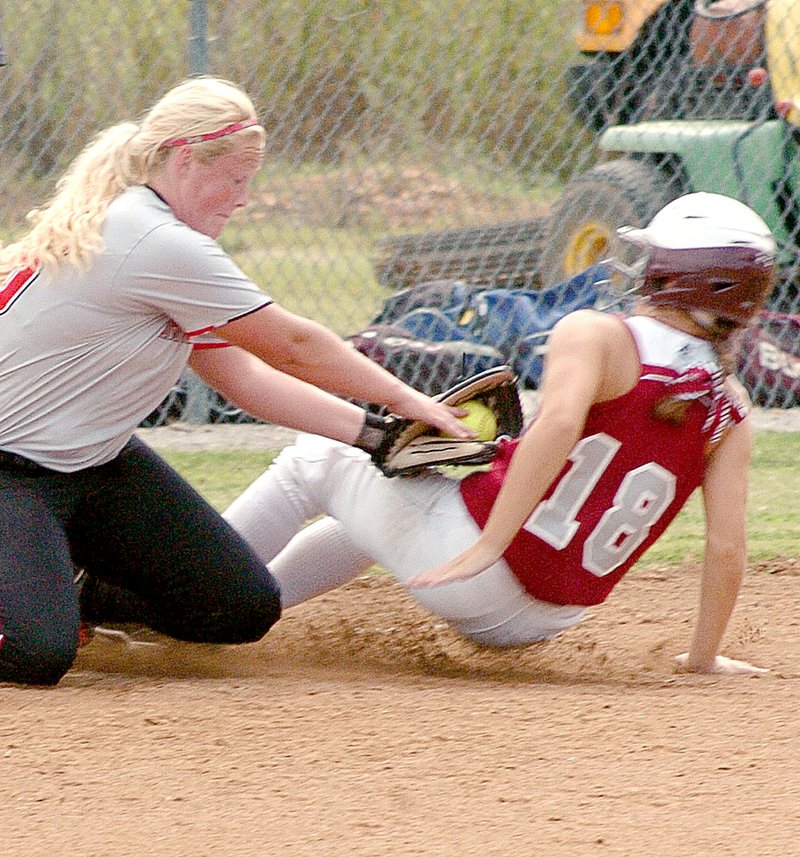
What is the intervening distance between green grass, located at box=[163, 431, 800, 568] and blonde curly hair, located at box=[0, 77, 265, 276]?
6.86ft

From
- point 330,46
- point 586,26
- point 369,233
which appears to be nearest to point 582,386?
point 330,46

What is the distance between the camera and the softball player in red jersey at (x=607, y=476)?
2.98m

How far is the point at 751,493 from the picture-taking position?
550cm

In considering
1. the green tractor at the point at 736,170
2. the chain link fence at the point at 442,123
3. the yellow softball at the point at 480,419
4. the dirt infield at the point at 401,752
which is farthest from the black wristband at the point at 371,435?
the green tractor at the point at 736,170

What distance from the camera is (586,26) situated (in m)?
8.57

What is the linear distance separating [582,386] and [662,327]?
26 cm

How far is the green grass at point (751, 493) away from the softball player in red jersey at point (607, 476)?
1.39 metres

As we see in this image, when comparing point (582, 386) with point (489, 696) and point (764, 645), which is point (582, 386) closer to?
point (489, 696)

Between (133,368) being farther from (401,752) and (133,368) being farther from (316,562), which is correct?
(401,752)

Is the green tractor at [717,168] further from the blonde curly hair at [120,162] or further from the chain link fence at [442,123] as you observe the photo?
the blonde curly hair at [120,162]

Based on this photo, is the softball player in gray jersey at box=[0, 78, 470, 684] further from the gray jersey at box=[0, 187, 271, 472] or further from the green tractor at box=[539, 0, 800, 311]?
the green tractor at box=[539, 0, 800, 311]

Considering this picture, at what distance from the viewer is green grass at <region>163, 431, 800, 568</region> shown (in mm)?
4738

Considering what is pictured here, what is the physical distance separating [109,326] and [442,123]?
205 inches

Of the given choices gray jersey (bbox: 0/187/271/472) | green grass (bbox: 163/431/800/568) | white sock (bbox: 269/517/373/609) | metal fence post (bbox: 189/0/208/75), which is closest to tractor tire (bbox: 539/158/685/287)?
green grass (bbox: 163/431/800/568)
